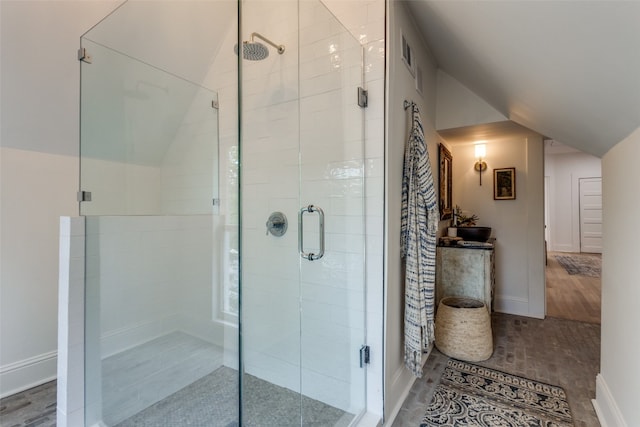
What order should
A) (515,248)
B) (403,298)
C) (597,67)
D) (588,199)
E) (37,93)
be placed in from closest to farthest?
(597,67) → (37,93) → (403,298) → (515,248) → (588,199)

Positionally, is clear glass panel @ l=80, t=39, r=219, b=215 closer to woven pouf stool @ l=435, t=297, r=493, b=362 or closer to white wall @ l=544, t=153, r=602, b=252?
woven pouf stool @ l=435, t=297, r=493, b=362

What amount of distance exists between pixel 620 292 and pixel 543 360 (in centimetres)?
118


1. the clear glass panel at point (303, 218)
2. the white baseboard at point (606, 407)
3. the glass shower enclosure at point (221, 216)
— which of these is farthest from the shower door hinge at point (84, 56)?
the white baseboard at point (606, 407)

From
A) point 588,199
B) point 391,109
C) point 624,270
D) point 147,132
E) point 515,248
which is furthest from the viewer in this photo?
point 588,199

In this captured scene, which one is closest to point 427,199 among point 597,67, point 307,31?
point 597,67

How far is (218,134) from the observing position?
2.34 meters

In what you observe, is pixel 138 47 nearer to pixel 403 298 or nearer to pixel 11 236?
pixel 11 236

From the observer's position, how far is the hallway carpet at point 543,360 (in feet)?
5.98

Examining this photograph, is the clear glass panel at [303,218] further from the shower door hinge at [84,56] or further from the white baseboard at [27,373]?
the white baseboard at [27,373]

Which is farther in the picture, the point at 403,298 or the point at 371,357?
the point at 403,298

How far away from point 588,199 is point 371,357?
28.2 ft

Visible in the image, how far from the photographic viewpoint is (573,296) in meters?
4.05

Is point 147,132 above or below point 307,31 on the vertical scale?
below

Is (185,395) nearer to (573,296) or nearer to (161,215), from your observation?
(161,215)
